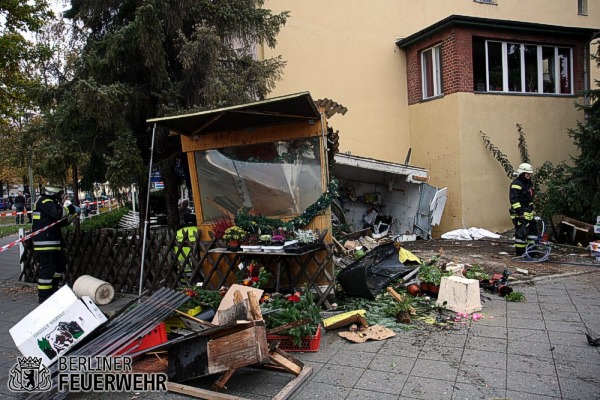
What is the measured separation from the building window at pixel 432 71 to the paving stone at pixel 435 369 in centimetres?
1098

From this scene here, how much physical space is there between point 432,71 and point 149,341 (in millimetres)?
12528

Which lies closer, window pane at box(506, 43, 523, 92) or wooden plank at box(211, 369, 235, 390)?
wooden plank at box(211, 369, 235, 390)

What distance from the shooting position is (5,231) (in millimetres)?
21578

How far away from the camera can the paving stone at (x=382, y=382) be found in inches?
153

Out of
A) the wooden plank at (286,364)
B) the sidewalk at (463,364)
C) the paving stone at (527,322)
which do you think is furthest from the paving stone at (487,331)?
the wooden plank at (286,364)

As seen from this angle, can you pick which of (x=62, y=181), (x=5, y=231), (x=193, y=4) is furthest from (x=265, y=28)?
(x=5, y=231)

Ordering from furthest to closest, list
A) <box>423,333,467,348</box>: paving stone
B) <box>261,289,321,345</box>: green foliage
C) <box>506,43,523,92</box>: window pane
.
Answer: <box>506,43,523,92</box>: window pane, <box>423,333,467,348</box>: paving stone, <box>261,289,321,345</box>: green foliage

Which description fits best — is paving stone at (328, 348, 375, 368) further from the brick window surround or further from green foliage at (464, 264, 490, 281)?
the brick window surround

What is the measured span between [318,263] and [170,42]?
5.12 metres

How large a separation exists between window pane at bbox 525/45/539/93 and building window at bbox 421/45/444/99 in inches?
106

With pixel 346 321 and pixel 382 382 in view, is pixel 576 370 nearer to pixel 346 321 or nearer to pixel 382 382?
pixel 382 382

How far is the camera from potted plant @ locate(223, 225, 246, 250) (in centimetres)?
640

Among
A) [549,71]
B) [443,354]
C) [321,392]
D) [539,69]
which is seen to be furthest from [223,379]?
[549,71]

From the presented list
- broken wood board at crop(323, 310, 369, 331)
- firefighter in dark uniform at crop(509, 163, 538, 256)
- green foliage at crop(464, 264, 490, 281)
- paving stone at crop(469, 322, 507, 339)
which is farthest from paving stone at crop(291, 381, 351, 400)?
firefighter in dark uniform at crop(509, 163, 538, 256)
